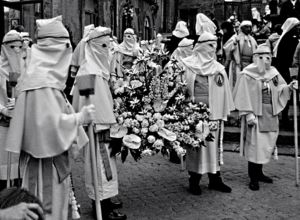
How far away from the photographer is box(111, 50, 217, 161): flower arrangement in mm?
6270

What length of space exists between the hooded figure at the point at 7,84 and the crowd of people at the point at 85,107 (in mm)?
14

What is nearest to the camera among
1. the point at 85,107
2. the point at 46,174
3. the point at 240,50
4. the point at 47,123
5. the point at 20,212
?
the point at 20,212

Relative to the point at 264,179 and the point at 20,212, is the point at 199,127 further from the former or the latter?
the point at 20,212

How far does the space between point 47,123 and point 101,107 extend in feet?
5.86

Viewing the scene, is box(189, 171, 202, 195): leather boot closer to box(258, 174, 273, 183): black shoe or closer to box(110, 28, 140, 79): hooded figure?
box(258, 174, 273, 183): black shoe

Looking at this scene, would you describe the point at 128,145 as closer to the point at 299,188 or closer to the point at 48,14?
the point at 299,188

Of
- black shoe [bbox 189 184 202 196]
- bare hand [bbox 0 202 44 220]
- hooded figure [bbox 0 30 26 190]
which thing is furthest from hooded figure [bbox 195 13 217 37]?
bare hand [bbox 0 202 44 220]

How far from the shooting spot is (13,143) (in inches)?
161

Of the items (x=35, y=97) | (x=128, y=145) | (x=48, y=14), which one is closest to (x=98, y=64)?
(x=128, y=145)

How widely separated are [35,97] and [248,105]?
441cm

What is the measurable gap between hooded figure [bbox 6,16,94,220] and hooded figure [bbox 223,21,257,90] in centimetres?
792

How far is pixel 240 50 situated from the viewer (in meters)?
11.7

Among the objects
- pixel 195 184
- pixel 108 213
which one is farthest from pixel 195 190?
pixel 108 213

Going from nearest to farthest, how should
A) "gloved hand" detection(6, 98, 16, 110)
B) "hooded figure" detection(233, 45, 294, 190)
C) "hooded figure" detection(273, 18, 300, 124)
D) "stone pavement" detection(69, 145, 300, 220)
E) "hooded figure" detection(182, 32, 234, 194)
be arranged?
"gloved hand" detection(6, 98, 16, 110) → "stone pavement" detection(69, 145, 300, 220) → "hooded figure" detection(182, 32, 234, 194) → "hooded figure" detection(233, 45, 294, 190) → "hooded figure" detection(273, 18, 300, 124)
